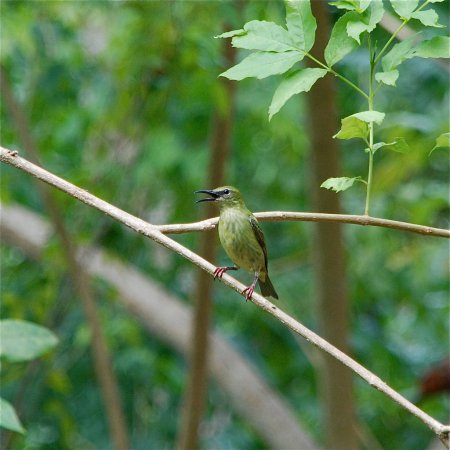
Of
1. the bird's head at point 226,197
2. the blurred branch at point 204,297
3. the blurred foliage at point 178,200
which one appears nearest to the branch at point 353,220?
the bird's head at point 226,197

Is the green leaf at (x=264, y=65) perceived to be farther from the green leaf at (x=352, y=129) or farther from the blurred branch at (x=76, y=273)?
the blurred branch at (x=76, y=273)

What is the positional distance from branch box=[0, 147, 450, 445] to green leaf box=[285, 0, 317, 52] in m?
0.52

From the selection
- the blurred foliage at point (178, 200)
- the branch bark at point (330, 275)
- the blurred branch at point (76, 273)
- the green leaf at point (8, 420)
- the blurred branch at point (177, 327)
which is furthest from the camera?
the blurred branch at point (177, 327)

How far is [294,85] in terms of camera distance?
193cm

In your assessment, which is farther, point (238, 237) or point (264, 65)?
point (238, 237)

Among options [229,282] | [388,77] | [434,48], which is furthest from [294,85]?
[229,282]

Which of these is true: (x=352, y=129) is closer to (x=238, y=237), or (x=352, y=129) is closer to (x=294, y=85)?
(x=294, y=85)

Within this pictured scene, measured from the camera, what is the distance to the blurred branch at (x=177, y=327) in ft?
17.1

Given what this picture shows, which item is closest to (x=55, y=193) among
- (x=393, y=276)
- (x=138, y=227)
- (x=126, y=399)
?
(x=126, y=399)

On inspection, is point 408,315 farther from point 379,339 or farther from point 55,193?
point 55,193

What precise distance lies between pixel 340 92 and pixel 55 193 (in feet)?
7.35

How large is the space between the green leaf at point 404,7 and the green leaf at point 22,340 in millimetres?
1625

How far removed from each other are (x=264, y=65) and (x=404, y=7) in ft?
1.05

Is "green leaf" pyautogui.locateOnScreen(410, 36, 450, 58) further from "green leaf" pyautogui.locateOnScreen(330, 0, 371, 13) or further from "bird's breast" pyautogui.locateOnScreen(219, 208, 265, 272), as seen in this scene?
"bird's breast" pyautogui.locateOnScreen(219, 208, 265, 272)
